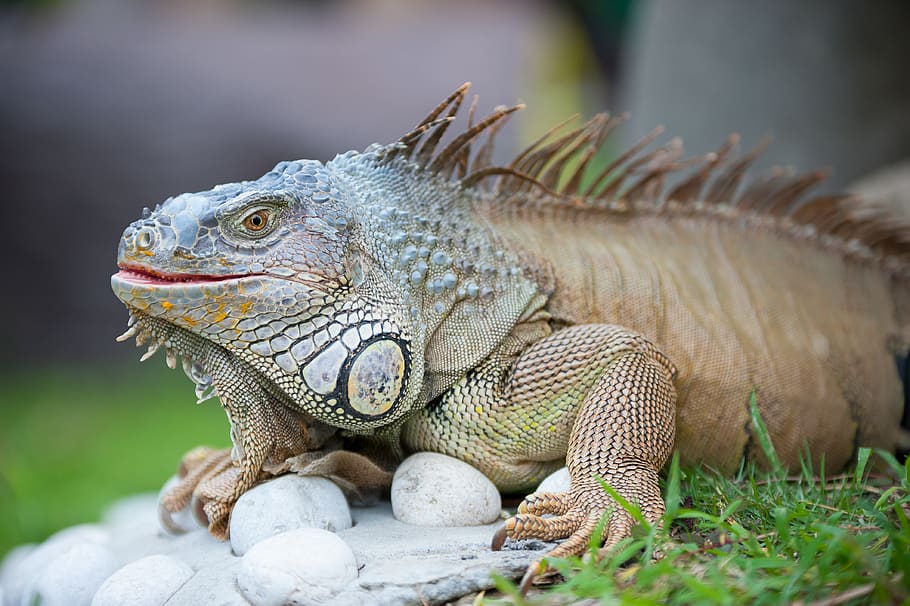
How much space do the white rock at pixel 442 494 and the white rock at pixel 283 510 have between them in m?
0.23

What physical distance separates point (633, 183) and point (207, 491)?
2.21 metres

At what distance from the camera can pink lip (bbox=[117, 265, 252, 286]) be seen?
2648 mm

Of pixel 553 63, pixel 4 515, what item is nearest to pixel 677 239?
pixel 4 515

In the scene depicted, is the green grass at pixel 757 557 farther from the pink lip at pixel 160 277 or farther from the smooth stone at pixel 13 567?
the smooth stone at pixel 13 567

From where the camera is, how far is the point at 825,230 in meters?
4.18

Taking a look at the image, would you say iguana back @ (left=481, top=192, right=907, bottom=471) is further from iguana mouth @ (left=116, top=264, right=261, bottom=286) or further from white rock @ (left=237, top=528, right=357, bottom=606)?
white rock @ (left=237, top=528, right=357, bottom=606)

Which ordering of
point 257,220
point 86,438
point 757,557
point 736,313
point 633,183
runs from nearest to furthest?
point 757,557 → point 257,220 → point 736,313 → point 633,183 → point 86,438

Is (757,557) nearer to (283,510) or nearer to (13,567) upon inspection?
(283,510)

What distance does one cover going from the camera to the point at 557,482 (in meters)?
2.86

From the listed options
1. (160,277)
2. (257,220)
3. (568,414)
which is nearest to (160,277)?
(160,277)

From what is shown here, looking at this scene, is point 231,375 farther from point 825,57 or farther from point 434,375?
point 825,57

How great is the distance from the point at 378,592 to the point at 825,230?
2956 mm

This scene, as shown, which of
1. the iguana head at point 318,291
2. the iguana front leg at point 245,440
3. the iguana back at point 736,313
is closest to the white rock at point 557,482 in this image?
the iguana head at point 318,291

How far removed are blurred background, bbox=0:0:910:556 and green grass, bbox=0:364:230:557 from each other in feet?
0.10
